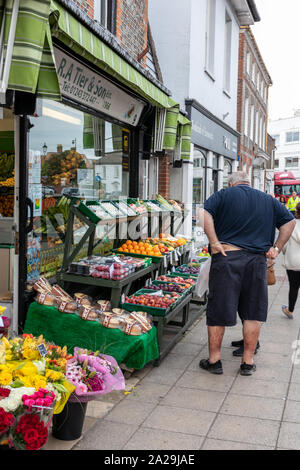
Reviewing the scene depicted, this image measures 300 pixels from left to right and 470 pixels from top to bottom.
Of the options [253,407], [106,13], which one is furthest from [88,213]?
[106,13]

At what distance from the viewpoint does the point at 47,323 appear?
500 centimetres

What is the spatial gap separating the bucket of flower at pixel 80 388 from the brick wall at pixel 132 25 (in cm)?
581

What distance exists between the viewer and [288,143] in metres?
60.2

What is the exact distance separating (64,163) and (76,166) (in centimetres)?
33

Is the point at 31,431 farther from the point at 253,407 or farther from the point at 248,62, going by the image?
the point at 248,62

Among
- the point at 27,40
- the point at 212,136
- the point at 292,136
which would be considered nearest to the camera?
the point at 27,40

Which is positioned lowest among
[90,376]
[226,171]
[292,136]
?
[90,376]

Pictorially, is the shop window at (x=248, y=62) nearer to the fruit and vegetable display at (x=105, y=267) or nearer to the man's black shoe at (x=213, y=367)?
the fruit and vegetable display at (x=105, y=267)

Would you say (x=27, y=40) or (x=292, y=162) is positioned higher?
(x=292, y=162)

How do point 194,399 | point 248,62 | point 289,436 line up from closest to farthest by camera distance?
point 289,436 < point 194,399 < point 248,62

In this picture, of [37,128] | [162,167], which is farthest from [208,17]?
[37,128]

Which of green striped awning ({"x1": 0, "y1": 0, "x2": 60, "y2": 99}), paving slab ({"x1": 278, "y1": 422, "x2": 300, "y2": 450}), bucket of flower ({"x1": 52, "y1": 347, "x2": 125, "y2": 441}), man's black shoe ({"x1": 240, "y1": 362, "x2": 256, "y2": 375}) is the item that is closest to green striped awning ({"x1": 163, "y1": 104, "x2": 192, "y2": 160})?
man's black shoe ({"x1": 240, "y1": 362, "x2": 256, "y2": 375})
